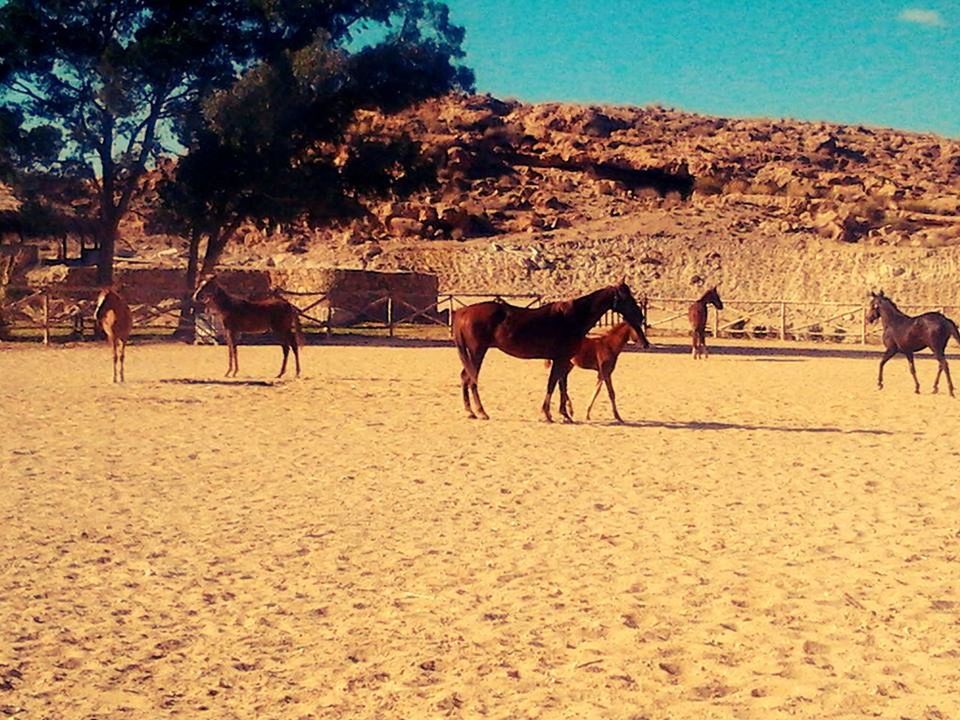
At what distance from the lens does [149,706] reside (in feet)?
17.3

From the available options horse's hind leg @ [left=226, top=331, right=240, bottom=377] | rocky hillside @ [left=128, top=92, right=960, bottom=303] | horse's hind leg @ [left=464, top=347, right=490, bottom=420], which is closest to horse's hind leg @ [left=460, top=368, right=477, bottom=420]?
horse's hind leg @ [left=464, top=347, right=490, bottom=420]

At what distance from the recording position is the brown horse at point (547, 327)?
15.2 metres

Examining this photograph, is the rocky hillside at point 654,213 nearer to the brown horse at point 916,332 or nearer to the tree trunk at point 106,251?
the tree trunk at point 106,251

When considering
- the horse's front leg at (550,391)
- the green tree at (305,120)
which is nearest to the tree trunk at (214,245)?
the green tree at (305,120)

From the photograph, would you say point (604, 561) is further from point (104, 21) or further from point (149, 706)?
point (104, 21)

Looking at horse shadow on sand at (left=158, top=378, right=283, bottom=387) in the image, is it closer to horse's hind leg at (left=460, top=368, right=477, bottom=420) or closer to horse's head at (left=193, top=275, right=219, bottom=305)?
horse's head at (left=193, top=275, right=219, bottom=305)

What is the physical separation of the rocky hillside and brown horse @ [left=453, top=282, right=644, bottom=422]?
23.5m

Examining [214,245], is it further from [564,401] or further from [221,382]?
[564,401]

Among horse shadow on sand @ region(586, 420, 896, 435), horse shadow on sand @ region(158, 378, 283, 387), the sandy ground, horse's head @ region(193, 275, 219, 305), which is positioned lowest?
the sandy ground

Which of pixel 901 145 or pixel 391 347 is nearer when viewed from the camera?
pixel 391 347

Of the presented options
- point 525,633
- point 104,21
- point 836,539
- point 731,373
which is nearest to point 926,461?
point 836,539

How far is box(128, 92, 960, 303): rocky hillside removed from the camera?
171 feet

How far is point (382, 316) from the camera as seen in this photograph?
1527 inches

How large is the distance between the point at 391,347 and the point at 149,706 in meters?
26.4
